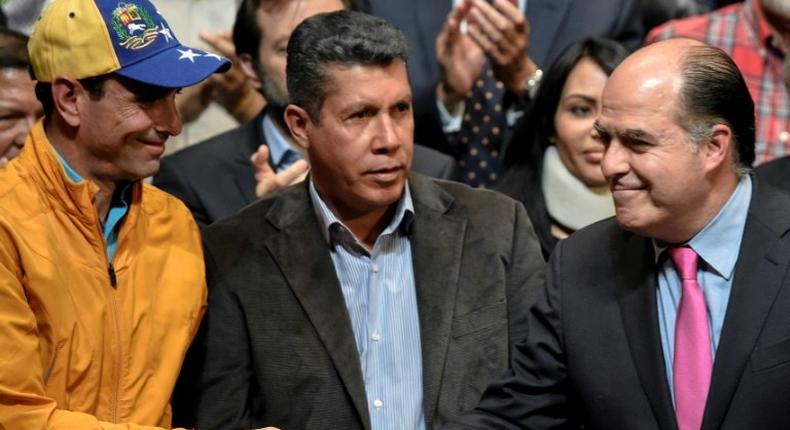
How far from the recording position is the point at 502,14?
422 centimetres

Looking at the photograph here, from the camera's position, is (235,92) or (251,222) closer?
(251,222)

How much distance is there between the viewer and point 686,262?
2.81m

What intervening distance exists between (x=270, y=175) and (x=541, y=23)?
118 cm

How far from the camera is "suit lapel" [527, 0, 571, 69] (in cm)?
441

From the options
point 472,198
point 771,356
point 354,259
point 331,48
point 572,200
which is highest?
point 331,48

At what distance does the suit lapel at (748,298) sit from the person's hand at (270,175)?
4.26ft

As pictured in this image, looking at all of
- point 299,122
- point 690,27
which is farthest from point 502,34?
point 299,122

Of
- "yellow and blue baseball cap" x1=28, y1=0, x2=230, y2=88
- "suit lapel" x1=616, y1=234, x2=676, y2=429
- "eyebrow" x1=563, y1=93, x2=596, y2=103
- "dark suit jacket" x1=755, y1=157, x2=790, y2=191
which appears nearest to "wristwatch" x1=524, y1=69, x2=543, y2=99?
"eyebrow" x1=563, y1=93, x2=596, y2=103

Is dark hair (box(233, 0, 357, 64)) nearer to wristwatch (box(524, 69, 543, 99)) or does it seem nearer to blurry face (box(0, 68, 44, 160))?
wristwatch (box(524, 69, 543, 99))

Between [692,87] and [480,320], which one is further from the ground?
[692,87]

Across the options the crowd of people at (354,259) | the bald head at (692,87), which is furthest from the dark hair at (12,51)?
the bald head at (692,87)

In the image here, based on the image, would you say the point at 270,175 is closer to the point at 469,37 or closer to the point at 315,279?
the point at 315,279

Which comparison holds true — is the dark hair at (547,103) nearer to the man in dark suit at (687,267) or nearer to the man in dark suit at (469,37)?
the man in dark suit at (469,37)

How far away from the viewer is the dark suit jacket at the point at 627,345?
8.92 feet
